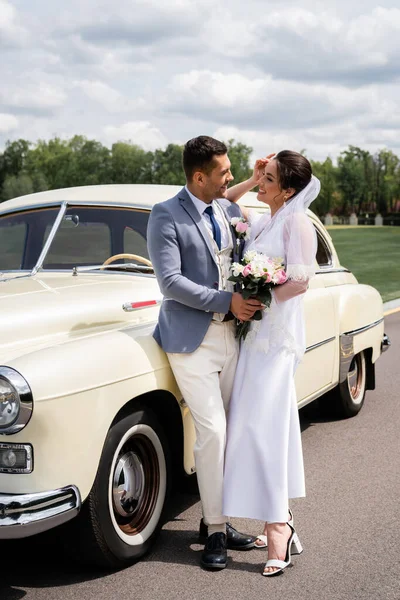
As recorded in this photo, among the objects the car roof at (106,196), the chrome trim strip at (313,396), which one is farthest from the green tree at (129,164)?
the car roof at (106,196)

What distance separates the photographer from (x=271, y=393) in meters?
3.95

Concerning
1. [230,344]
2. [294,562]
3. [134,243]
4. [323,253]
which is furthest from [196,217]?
[323,253]

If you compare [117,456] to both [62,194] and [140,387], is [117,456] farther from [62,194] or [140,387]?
[62,194]

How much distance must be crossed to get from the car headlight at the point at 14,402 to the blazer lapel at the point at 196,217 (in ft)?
3.82

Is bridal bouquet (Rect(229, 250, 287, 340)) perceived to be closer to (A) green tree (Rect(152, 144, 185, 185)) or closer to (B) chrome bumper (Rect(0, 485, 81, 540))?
(B) chrome bumper (Rect(0, 485, 81, 540))

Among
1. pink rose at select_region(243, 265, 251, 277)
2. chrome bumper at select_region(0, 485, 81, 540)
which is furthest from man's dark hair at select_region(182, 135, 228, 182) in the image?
chrome bumper at select_region(0, 485, 81, 540)

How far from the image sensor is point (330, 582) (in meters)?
3.64

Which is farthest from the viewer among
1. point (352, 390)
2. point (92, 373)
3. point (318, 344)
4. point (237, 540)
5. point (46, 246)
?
point (352, 390)

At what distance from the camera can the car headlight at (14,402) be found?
321cm

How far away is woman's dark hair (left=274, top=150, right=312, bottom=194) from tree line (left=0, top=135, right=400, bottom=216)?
119444mm

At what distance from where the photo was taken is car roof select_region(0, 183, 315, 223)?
501 cm

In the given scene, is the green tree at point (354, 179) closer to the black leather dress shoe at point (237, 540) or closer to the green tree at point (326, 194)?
the green tree at point (326, 194)

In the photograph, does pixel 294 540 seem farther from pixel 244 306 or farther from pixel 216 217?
pixel 216 217

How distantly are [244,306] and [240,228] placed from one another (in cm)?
48
